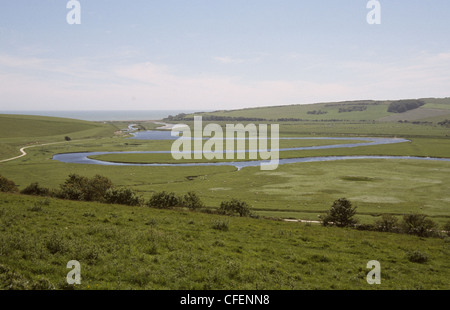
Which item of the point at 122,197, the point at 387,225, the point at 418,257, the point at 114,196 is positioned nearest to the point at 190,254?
the point at 418,257

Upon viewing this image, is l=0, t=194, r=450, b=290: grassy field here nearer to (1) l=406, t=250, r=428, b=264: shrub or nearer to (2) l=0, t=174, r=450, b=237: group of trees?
(1) l=406, t=250, r=428, b=264: shrub

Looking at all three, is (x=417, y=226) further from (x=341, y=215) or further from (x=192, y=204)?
(x=192, y=204)

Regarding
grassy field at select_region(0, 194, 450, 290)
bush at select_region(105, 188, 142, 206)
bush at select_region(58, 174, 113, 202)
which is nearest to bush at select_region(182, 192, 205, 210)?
bush at select_region(105, 188, 142, 206)

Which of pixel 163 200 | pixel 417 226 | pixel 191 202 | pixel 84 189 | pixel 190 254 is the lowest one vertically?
pixel 417 226

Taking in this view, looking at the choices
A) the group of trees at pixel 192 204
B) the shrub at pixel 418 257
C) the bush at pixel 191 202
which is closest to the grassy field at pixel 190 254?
the shrub at pixel 418 257

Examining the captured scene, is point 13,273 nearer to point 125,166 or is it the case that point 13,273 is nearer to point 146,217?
point 146,217

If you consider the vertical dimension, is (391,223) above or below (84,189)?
below

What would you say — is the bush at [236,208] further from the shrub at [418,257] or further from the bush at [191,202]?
the shrub at [418,257]
